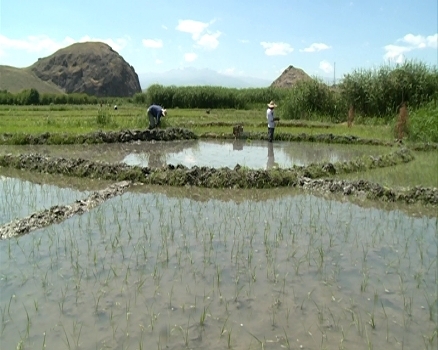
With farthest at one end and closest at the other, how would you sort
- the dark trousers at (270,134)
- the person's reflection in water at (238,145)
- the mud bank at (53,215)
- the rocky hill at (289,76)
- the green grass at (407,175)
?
1. the rocky hill at (289,76)
2. the dark trousers at (270,134)
3. the person's reflection in water at (238,145)
4. the green grass at (407,175)
5. the mud bank at (53,215)

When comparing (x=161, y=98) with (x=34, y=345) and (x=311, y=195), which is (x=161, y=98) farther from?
(x=34, y=345)

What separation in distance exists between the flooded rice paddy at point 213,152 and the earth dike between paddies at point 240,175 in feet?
4.02

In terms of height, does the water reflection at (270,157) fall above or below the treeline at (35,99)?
below

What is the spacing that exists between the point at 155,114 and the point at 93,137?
92.4 inches

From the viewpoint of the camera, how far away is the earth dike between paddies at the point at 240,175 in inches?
294

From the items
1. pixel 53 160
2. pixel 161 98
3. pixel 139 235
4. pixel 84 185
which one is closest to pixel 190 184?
pixel 84 185

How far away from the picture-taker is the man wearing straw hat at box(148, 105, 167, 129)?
1481 cm

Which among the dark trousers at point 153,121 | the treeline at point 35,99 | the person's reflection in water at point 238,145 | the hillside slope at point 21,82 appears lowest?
the person's reflection in water at point 238,145

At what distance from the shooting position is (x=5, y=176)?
369 inches

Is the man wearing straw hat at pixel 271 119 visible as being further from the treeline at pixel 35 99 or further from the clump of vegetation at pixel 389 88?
the treeline at pixel 35 99

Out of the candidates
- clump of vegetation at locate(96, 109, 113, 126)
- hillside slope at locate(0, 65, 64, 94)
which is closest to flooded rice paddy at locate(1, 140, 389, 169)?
clump of vegetation at locate(96, 109, 113, 126)

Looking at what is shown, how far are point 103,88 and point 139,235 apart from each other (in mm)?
73029

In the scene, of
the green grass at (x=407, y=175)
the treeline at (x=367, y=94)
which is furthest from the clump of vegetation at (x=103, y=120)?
the green grass at (x=407, y=175)

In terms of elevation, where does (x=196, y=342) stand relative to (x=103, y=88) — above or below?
below
